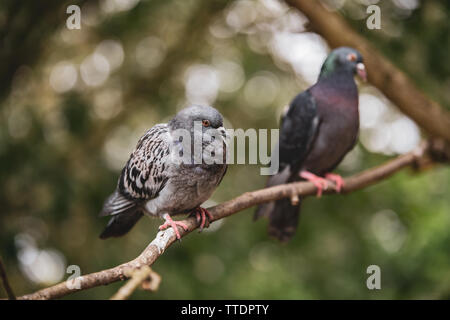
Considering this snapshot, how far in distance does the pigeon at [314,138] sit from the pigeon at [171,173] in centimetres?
110

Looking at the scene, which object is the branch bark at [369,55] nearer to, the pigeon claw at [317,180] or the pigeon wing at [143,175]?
the pigeon claw at [317,180]

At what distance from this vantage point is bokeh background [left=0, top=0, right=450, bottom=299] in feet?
14.6

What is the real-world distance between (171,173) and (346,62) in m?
1.23

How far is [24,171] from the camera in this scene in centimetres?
455

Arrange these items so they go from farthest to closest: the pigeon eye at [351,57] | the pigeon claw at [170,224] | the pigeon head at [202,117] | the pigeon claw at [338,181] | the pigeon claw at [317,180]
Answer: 1. the pigeon claw at [338,181]
2. the pigeon claw at [317,180]
3. the pigeon eye at [351,57]
4. the pigeon claw at [170,224]
5. the pigeon head at [202,117]

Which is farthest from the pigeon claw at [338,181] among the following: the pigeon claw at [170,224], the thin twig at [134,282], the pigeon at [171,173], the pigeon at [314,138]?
the thin twig at [134,282]

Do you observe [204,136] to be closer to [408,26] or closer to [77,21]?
[77,21]

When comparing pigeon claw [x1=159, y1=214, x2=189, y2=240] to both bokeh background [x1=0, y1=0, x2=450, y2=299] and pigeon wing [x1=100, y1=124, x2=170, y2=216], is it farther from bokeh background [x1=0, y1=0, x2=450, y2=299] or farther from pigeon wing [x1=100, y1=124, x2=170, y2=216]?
bokeh background [x1=0, y1=0, x2=450, y2=299]

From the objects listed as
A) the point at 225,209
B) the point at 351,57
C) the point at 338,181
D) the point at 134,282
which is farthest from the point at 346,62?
the point at 134,282

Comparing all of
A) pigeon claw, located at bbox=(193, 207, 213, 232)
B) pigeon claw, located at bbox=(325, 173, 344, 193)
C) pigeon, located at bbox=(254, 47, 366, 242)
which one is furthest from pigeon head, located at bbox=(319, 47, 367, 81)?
pigeon claw, located at bbox=(325, 173, 344, 193)

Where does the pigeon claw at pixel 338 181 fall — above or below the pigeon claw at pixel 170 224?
above

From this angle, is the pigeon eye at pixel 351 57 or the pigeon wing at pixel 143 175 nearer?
the pigeon wing at pixel 143 175

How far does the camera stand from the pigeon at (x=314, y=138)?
3.30 meters
